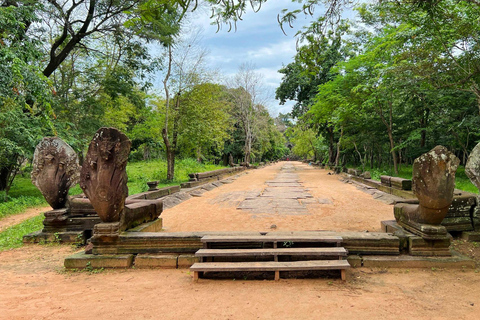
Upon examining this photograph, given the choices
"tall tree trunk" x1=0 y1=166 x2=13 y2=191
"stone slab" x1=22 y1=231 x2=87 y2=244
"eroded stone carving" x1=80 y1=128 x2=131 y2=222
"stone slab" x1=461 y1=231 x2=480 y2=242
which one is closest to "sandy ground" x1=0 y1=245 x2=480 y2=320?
"eroded stone carving" x1=80 y1=128 x2=131 y2=222

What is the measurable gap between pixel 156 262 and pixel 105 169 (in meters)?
1.52

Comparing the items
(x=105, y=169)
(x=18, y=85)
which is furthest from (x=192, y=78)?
(x=105, y=169)

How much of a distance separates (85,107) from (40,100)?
607cm

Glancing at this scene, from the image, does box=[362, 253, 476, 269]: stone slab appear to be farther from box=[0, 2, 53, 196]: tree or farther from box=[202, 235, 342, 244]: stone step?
box=[0, 2, 53, 196]: tree

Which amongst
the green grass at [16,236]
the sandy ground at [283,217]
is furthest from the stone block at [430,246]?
the green grass at [16,236]

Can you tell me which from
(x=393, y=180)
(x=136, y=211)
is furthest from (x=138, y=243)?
(x=393, y=180)

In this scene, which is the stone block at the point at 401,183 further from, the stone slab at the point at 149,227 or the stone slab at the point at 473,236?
the stone slab at the point at 149,227

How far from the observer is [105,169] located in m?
3.78

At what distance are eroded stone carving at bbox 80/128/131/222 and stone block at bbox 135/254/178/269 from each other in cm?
87

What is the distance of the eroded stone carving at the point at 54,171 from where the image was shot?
5.11 meters

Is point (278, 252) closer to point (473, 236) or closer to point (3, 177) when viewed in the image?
point (473, 236)

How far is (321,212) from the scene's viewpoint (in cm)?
702

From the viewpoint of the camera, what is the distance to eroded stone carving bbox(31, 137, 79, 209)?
16.8ft

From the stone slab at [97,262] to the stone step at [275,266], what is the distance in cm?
118
